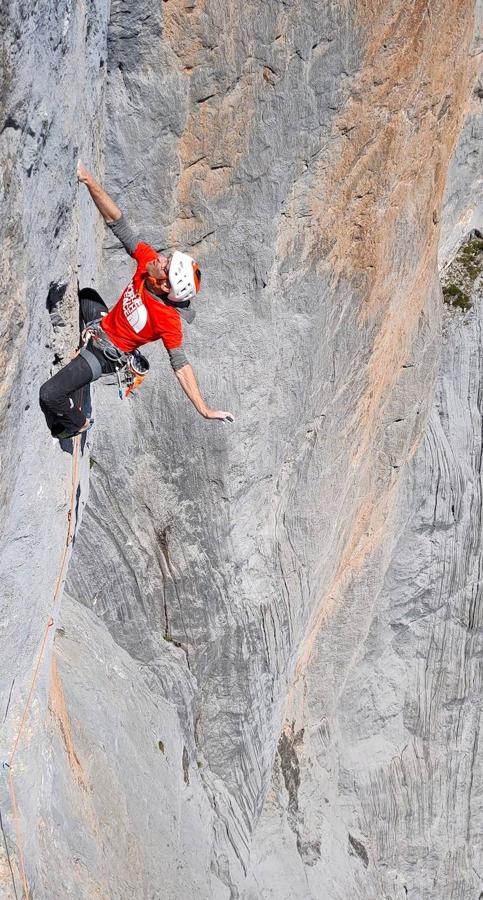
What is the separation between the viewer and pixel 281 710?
12.4 metres

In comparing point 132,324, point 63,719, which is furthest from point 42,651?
point 132,324

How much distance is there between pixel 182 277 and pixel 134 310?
0.57m

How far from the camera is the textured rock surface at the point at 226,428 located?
7000 mm

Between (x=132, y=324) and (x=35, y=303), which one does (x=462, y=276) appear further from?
(x=35, y=303)

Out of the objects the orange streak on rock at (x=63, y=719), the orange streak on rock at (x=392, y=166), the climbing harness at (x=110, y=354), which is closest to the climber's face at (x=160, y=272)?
the climbing harness at (x=110, y=354)

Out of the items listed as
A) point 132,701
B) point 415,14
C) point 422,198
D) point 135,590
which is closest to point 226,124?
point 415,14

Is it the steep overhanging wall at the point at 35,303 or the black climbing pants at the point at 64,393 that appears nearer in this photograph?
the steep overhanging wall at the point at 35,303

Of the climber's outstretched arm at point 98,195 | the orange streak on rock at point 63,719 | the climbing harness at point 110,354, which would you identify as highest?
the climber's outstretched arm at point 98,195

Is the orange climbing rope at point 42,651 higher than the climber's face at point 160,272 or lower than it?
lower

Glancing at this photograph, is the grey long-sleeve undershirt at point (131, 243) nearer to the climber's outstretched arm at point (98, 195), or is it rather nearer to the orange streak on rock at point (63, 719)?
the climber's outstretched arm at point (98, 195)

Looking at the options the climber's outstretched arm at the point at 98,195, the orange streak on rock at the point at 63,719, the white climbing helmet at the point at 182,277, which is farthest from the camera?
the orange streak on rock at the point at 63,719

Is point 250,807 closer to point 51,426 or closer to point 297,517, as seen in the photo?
point 297,517

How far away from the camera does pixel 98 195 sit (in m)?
6.57

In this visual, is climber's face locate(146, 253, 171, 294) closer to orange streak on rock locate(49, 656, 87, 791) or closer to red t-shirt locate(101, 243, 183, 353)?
red t-shirt locate(101, 243, 183, 353)
